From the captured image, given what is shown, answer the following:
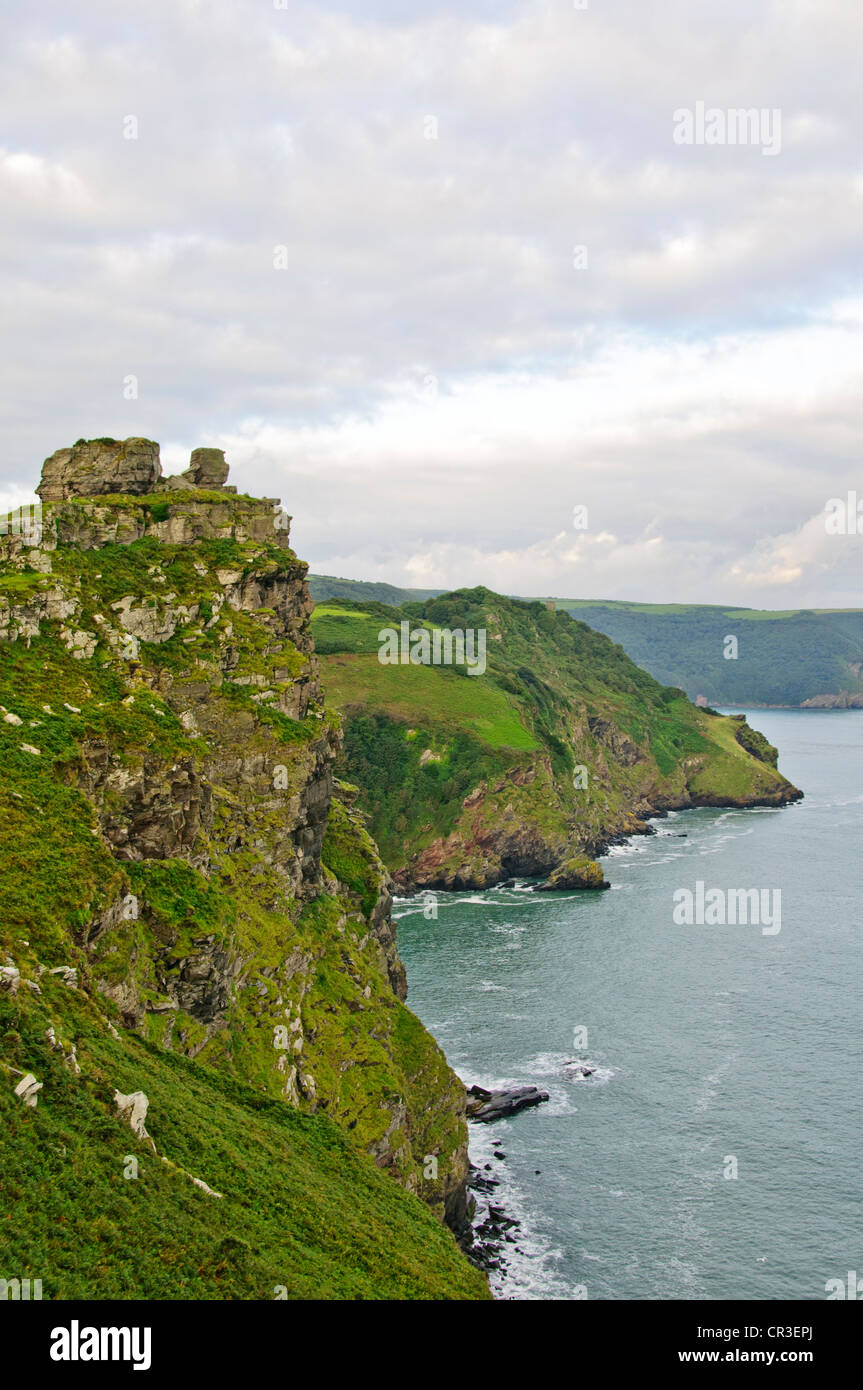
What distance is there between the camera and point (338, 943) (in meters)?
64.5

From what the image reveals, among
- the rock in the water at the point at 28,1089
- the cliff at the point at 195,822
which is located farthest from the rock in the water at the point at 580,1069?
the rock in the water at the point at 28,1089

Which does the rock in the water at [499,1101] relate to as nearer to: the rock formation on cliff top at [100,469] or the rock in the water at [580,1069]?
the rock in the water at [580,1069]

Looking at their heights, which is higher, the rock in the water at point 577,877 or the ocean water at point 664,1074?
the rock in the water at point 577,877

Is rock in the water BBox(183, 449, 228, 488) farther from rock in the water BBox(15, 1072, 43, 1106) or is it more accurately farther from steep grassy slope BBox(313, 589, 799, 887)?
steep grassy slope BBox(313, 589, 799, 887)

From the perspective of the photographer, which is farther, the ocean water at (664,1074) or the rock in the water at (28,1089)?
the ocean water at (664,1074)

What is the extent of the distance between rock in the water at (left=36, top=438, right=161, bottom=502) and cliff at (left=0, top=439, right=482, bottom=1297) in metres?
0.17

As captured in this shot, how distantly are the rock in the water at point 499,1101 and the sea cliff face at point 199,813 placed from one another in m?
10.0

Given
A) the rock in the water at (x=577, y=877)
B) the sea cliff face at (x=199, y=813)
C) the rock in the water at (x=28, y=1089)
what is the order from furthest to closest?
1. the rock in the water at (x=577, y=877)
2. the sea cliff face at (x=199, y=813)
3. the rock in the water at (x=28, y=1089)

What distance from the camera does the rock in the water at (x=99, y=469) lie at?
232 feet

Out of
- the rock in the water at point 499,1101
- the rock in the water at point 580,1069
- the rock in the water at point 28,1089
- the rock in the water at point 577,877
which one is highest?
the rock in the water at point 28,1089

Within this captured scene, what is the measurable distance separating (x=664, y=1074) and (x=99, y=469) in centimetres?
6543

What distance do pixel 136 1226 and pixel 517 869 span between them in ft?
436

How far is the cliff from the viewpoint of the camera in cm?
3800
